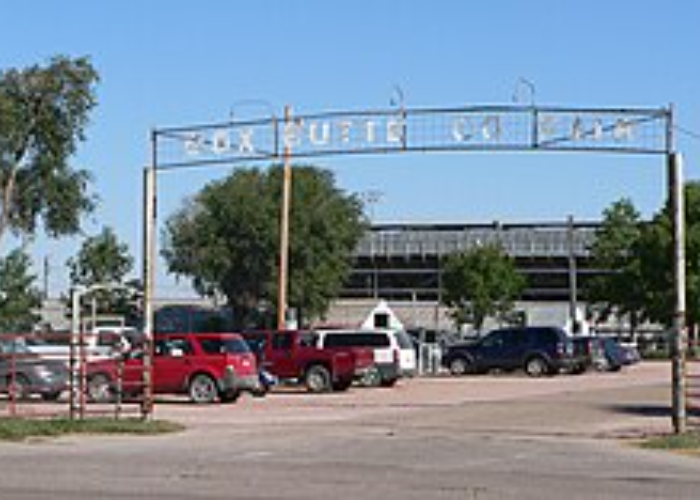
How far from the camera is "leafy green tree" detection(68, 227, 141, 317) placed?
250 feet

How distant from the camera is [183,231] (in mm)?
81500

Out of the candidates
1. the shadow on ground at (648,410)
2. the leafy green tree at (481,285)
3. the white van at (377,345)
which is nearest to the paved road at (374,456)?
the shadow on ground at (648,410)

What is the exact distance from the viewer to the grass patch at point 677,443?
23.5 m

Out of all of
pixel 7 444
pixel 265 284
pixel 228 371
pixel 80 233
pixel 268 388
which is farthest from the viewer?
pixel 265 284

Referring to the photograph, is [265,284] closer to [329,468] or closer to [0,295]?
[0,295]

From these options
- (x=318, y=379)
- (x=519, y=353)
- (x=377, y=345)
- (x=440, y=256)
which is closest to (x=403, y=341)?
(x=377, y=345)

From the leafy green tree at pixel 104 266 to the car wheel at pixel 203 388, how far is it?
133 feet

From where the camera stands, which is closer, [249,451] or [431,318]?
[249,451]

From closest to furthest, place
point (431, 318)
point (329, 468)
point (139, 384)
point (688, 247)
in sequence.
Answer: point (329, 468), point (139, 384), point (688, 247), point (431, 318)

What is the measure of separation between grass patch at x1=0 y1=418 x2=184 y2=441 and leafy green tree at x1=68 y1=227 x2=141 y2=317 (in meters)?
48.9

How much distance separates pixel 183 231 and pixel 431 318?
30438 mm

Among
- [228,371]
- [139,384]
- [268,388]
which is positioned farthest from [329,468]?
[268,388]

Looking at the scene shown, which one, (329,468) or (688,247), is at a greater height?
(688,247)

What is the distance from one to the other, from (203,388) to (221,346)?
109 centimetres
